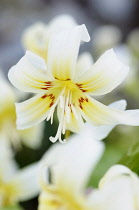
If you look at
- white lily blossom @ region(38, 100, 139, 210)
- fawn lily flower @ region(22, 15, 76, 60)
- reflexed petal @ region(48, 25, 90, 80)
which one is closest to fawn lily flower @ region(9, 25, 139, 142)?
reflexed petal @ region(48, 25, 90, 80)

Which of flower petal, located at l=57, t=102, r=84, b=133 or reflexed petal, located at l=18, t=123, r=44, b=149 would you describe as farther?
reflexed petal, located at l=18, t=123, r=44, b=149

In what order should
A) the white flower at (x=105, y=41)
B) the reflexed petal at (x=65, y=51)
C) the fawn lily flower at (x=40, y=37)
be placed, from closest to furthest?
the reflexed petal at (x=65, y=51) < the fawn lily flower at (x=40, y=37) < the white flower at (x=105, y=41)

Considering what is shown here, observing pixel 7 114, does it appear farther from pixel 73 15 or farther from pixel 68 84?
pixel 73 15

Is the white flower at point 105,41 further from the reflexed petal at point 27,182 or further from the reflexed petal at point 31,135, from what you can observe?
the reflexed petal at point 27,182

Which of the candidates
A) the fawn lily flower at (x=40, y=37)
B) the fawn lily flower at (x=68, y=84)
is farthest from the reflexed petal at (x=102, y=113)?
the fawn lily flower at (x=40, y=37)

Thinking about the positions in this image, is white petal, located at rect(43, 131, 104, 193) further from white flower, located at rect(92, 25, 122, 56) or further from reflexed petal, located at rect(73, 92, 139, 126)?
white flower, located at rect(92, 25, 122, 56)

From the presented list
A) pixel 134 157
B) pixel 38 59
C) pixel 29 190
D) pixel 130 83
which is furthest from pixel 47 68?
pixel 130 83
